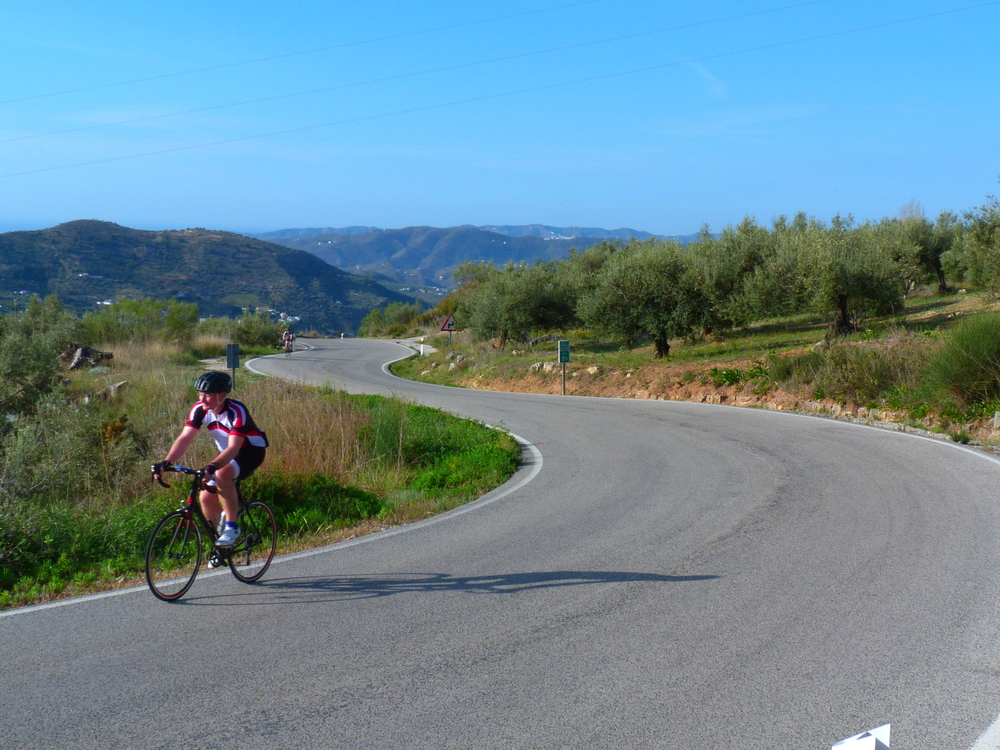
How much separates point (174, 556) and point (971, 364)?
45.6 ft

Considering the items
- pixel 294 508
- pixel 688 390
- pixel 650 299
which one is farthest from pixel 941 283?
pixel 294 508

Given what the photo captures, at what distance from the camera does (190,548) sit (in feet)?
20.5

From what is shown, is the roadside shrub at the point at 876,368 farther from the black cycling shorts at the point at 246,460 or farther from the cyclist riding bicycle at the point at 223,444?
the cyclist riding bicycle at the point at 223,444

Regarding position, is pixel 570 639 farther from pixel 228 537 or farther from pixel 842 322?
pixel 842 322

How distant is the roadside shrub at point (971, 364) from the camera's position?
47.6 ft

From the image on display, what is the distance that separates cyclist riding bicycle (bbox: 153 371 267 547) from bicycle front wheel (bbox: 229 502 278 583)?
0.17m

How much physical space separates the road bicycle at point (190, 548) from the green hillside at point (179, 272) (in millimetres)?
86376

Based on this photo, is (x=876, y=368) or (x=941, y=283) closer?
(x=876, y=368)

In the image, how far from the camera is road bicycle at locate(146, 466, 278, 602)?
605cm

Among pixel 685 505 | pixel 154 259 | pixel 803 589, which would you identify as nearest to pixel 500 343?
pixel 685 505

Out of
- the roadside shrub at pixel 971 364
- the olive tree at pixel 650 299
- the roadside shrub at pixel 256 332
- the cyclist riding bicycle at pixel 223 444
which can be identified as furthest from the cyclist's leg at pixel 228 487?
the roadside shrub at pixel 256 332

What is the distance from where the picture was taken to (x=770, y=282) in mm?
27094

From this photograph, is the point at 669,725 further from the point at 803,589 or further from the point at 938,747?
the point at 803,589

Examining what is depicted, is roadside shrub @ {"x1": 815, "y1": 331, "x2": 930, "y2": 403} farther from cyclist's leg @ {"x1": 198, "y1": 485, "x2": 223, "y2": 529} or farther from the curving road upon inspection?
cyclist's leg @ {"x1": 198, "y1": 485, "x2": 223, "y2": 529}
